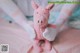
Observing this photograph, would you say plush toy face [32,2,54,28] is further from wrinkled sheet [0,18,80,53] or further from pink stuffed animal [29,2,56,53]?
wrinkled sheet [0,18,80,53]

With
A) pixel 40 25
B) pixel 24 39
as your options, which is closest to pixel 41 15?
pixel 40 25

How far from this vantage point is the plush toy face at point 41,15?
0.72 metres

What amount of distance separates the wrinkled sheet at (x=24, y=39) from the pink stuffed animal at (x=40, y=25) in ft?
0.11

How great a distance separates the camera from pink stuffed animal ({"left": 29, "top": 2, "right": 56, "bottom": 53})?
72 cm

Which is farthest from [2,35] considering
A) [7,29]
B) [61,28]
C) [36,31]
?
[61,28]

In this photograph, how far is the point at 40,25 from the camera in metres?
0.73

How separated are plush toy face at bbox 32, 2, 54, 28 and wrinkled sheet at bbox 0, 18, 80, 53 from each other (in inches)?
4.2

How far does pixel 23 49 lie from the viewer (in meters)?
0.77

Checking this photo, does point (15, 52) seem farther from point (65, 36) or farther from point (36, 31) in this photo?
point (65, 36)

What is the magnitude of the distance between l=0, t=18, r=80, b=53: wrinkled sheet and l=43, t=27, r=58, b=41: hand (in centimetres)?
4

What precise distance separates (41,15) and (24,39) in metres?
0.15

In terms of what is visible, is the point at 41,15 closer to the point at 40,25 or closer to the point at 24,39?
the point at 40,25

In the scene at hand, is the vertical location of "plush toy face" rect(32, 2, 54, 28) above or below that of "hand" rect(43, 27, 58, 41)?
above

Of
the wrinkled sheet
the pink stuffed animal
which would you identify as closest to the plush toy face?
the pink stuffed animal
